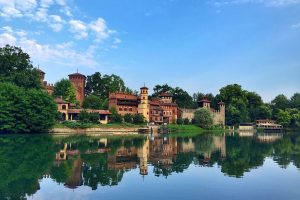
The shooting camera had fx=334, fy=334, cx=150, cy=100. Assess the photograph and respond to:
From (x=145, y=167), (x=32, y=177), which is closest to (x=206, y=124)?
(x=145, y=167)

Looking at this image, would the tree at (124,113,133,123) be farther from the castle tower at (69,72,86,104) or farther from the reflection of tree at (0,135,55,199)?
the reflection of tree at (0,135,55,199)

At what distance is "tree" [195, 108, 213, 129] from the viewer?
7444cm

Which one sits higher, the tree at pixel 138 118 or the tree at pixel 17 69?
the tree at pixel 17 69

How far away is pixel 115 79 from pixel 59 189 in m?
66.5

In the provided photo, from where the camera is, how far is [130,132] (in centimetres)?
5844

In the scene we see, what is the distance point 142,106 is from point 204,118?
51.1 feet

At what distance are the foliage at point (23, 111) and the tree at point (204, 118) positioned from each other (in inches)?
1440

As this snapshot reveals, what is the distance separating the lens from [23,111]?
46250 millimetres

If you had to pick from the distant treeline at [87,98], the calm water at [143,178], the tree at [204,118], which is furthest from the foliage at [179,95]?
the calm water at [143,178]

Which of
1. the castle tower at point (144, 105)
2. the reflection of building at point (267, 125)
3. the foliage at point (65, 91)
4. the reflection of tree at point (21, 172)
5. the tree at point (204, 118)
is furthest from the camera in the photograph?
the reflection of building at point (267, 125)

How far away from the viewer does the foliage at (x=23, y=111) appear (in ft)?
147

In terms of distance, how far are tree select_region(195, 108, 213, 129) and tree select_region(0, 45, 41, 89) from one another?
35606 mm

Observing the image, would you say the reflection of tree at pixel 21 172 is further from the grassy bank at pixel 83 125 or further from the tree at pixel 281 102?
the tree at pixel 281 102

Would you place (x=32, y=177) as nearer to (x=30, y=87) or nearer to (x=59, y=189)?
(x=59, y=189)
